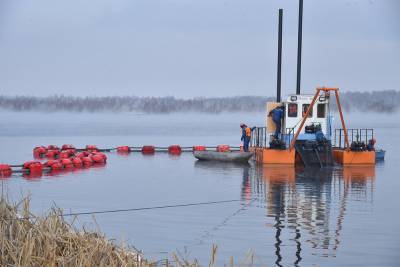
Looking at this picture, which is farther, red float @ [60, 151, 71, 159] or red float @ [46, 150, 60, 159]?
red float @ [46, 150, 60, 159]

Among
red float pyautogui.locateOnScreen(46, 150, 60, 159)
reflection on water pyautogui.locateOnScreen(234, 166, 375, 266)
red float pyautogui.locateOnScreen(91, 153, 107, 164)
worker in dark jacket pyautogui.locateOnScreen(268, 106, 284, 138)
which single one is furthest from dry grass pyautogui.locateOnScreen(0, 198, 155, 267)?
red float pyautogui.locateOnScreen(46, 150, 60, 159)

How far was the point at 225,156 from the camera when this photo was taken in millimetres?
36719

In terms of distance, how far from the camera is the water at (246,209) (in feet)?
46.9

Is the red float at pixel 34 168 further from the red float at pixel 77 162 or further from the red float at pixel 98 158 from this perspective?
the red float at pixel 98 158

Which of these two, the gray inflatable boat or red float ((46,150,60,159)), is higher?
the gray inflatable boat

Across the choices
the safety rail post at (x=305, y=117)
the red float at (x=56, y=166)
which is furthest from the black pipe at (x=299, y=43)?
the red float at (x=56, y=166)

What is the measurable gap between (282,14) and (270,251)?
27411 millimetres

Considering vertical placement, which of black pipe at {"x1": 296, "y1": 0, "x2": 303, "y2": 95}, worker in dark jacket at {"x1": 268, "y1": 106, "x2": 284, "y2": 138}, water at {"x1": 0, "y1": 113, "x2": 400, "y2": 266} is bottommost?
water at {"x1": 0, "y1": 113, "x2": 400, "y2": 266}

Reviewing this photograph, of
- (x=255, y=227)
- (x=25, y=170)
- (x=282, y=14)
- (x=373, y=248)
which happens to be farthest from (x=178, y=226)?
(x=282, y=14)

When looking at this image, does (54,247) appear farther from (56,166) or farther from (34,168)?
(56,166)

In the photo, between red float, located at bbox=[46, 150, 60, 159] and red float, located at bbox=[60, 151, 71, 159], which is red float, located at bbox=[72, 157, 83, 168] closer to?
red float, located at bbox=[60, 151, 71, 159]

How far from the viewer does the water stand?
14.3 m

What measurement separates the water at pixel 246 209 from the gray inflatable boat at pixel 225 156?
1.94ft

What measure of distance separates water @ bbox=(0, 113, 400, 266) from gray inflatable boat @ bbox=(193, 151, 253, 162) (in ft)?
1.94
